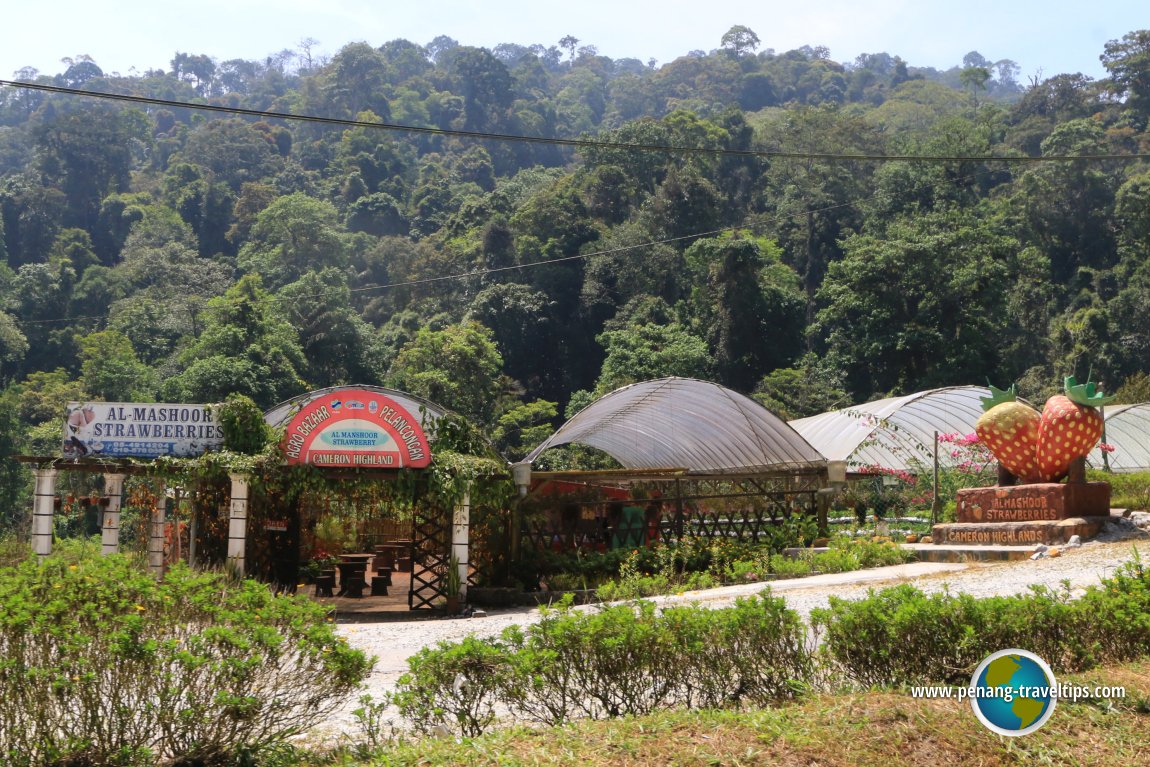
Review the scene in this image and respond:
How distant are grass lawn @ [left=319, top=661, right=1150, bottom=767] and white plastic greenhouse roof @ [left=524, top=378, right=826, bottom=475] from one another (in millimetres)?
11933

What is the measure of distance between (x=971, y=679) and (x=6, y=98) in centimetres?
13986

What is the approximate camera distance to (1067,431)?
14.8 m

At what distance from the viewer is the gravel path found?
11023 mm

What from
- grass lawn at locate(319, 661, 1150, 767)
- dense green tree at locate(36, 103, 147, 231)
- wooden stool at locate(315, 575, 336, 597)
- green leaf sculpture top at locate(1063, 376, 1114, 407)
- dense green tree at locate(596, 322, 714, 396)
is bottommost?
wooden stool at locate(315, 575, 336, 597)

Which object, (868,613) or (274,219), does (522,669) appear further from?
(274,219)

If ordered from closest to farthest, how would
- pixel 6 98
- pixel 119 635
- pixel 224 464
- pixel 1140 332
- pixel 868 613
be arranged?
1. pixel 119 635
2. pixel 868 613
3. pixel 224 464
4. pixel 1140 332
5. pixel 6 98

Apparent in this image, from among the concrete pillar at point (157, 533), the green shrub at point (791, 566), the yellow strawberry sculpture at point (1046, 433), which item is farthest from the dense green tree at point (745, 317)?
the concrete pillar at point (157, 533)

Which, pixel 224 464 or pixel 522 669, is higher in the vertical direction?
pixel 224 464

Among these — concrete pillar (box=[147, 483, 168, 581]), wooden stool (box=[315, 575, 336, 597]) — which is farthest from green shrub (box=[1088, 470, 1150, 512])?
concrete pillar (box=[147, 483, 168, 581])

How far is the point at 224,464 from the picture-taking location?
47.5ft

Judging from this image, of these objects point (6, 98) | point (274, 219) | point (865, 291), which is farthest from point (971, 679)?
point (6, 98)

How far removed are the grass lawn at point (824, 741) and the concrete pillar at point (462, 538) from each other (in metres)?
8.76

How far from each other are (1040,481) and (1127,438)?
1282 cm

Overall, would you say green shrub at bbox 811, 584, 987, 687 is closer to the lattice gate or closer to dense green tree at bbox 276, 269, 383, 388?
the lattice gate
